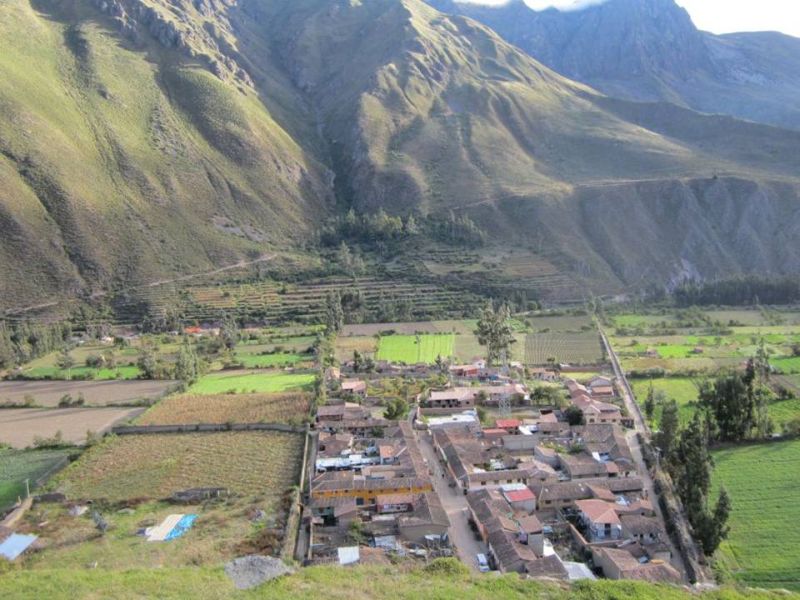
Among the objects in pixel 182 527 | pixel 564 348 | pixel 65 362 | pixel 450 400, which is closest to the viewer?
pixel 182 527

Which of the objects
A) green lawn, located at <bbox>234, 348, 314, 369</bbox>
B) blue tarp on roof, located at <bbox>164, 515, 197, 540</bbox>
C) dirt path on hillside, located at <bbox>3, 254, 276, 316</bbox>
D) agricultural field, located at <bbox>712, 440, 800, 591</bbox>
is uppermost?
dirt path on hillside, located at <bbox>3, 254, 276, 316</bbox>

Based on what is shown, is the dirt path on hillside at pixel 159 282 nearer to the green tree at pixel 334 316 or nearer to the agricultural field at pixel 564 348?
the green tree at pixel 334 316

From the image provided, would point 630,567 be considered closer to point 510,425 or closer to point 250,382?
point 510,425

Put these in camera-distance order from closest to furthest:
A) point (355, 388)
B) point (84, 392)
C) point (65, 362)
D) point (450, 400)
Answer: point (450, 400)
point (355, 388)
point (84, 392)
point (65, 362)

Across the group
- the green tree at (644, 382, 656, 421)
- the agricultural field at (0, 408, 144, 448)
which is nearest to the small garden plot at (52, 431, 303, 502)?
Result: the agricultural field at (0, 408, 144, 448)

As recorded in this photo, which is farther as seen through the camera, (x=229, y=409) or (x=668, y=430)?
(x=229, y=409)

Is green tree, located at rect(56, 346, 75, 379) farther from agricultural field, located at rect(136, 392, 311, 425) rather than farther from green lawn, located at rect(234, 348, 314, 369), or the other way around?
agricultural field, located at rect(136, 392, 311, 425)

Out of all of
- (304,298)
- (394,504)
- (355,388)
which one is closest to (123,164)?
(304,298)
